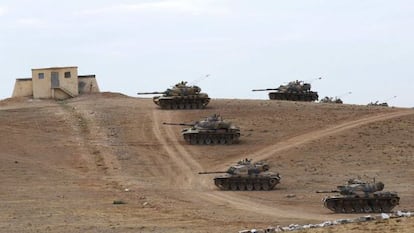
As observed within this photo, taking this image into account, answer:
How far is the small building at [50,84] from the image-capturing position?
249ft

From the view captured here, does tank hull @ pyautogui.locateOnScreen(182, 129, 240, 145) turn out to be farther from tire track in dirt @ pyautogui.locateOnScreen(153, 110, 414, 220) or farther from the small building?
the small building

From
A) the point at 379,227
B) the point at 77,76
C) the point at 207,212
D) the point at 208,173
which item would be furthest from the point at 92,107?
the point at 379,227

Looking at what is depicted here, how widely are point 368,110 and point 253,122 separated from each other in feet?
25.5

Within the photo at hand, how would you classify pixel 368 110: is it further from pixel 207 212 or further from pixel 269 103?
pixel 207 212

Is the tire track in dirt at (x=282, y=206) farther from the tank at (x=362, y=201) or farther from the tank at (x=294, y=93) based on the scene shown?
the tank at (x=294, y=93)

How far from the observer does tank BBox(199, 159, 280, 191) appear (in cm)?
4138

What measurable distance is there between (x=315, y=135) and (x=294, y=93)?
19422 millimetres

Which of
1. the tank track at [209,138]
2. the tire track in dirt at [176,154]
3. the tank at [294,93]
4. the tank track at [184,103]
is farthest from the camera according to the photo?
the tank at [294,93]

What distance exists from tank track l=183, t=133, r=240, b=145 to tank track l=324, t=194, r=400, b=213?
67.9ft

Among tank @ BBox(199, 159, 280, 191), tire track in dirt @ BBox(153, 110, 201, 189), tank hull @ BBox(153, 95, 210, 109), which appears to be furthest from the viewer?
tank hull @ BBox(153, 95, 210, 109)

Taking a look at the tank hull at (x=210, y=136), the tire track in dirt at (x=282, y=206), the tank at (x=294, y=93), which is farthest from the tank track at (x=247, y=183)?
the tank at (x=294, y=93)

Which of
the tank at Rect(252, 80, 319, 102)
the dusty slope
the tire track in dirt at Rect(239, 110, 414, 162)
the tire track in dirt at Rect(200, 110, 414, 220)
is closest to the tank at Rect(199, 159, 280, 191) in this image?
the dusty slope

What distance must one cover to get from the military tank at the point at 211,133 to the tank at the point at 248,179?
12.8 m

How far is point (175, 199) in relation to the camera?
3769 cm
